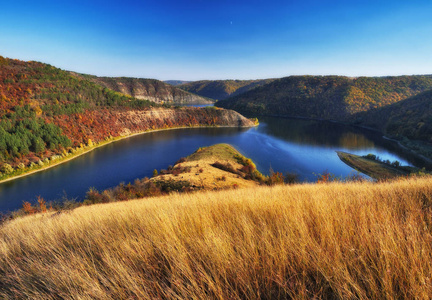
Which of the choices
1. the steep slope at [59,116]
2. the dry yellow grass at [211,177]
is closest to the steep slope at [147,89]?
the steep slope at [59,116]

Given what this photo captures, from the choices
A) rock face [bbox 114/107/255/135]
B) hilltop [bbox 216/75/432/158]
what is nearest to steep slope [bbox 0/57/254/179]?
rock face [bbox 114/107/255/135]

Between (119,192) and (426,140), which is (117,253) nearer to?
(119,192)

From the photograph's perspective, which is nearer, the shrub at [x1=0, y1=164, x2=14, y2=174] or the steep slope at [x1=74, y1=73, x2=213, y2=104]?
the shrub at [x1=0, y1=164, x2=14, y2=174]

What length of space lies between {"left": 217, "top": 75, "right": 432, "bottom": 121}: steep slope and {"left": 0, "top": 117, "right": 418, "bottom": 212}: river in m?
37.1

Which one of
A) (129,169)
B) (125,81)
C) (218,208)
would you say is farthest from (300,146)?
(125,81)

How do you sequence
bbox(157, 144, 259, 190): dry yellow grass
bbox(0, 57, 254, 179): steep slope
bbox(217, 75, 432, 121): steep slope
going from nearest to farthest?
bbox(157, 144, 259, 190): dry yellow grass < bbox(0, 57, 254, 179): steep slope < bbox(217, 75, 432, 121): steep slope

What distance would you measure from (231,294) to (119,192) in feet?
89.1

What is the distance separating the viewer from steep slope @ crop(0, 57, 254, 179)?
38.5 meters

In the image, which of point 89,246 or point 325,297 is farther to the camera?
point 89,246

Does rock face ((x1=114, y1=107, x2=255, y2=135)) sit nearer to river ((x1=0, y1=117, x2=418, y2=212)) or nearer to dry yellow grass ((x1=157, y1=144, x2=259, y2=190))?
river ((x1=0, y1=117, x2=418, y2=212))

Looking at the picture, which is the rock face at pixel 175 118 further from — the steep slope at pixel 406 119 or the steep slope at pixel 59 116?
the steep slope at pixel 406 119

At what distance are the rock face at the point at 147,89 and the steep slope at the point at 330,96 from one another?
55.9 meters

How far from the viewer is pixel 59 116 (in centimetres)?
5353

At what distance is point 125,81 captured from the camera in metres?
170
